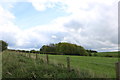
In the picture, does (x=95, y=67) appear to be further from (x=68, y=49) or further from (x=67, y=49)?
(x=67, y=49)

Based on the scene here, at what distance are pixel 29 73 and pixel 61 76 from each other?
5.43 ft

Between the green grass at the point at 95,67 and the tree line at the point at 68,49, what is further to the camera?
the tree line at the point at 68,49

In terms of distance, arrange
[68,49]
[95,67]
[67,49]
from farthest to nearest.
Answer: [67,49], [68,49], [95,67]

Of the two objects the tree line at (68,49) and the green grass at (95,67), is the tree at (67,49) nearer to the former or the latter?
the tree line at (68,49)

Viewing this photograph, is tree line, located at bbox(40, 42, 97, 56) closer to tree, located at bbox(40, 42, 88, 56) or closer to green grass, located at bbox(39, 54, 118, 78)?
tree, located at bbox(40, 42, 88, 56)

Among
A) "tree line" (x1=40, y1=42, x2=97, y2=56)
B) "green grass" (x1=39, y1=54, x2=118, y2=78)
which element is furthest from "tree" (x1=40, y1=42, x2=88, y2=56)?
"green grass" (x1=39, y1=54, x2=118, y2=78)

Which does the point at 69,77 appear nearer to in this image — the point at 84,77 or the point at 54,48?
the point at 84,77

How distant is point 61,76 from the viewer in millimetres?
5227

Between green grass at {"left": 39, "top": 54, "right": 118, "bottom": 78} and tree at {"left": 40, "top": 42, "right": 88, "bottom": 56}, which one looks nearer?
green grass at {"left": 39, "top": 54, "right": 118, "bottom": 78}

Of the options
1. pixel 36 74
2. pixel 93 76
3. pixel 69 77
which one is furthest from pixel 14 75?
pixel 93 76

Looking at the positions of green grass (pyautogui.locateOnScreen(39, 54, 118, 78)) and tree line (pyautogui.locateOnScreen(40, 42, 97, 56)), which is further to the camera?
tree line (pyautogui.locateOnScreen(40, 42, 97, 56))

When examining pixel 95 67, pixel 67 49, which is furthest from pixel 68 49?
pixel 95 67

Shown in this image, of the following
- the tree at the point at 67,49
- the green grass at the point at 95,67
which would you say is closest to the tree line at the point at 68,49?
the tree at the point at 67,49

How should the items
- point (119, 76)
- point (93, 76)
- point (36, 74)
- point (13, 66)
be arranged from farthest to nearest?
point (13, 66)
point (36, 74)
point (93, 76)
point (119, 76)
